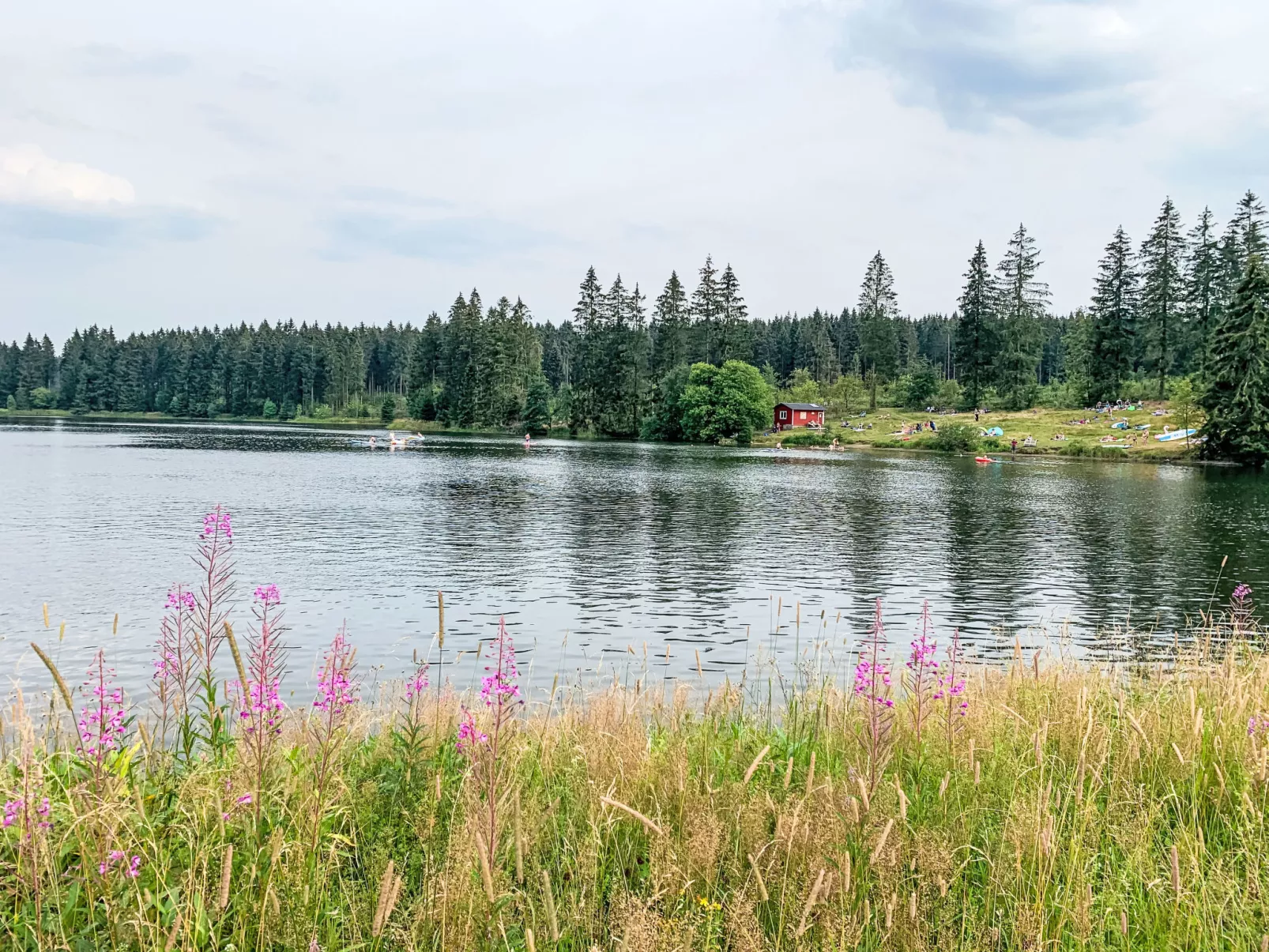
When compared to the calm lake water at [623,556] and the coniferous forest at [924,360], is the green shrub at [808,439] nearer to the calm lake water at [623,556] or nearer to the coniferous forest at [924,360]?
the coniferous forest at [924,360]

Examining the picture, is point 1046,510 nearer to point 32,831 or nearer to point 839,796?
point 839,796

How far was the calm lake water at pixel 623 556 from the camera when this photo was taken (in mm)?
19141

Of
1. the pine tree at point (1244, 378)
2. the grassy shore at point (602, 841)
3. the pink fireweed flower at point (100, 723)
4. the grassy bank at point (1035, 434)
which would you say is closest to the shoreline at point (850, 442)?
the grassy bank at point (1035, 434)

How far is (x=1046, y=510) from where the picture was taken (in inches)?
1768

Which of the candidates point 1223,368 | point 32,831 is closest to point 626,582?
point 32,831

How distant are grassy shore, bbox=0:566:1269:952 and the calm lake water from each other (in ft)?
17.6

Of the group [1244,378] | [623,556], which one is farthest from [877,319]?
[623,556]

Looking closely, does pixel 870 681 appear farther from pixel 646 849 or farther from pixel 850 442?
pixel 850 442

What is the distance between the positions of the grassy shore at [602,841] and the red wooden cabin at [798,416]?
119 m

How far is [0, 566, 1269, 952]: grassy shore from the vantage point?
3.62 meters

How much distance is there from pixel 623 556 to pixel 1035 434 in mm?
79664

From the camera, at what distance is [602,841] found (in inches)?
196

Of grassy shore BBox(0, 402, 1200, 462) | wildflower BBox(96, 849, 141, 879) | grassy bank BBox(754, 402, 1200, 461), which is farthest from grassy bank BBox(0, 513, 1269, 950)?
grassy bank BBox(754, 402, 1200, 461)

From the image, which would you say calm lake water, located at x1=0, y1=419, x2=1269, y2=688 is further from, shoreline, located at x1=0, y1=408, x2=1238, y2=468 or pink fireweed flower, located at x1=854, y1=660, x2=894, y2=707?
shoreline, located at x1=0, y1=408, x2=1238, y2=468
